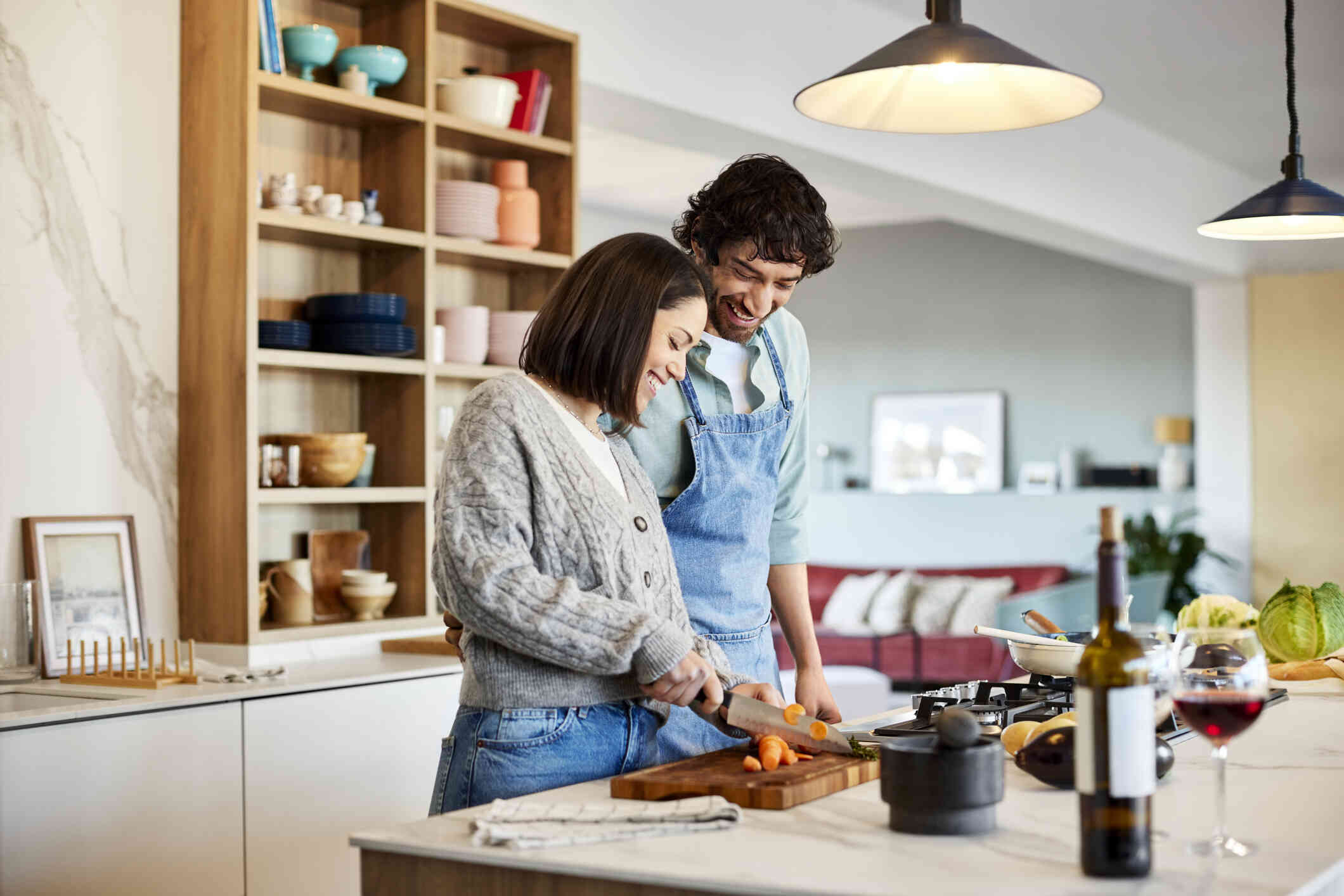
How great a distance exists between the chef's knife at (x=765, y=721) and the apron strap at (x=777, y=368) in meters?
0.69

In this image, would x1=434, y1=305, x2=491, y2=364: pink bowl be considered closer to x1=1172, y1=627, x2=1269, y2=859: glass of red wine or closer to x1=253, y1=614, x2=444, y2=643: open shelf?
x1=253, y1=614, x2=444, y2=643: open shelf

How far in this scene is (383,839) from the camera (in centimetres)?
136

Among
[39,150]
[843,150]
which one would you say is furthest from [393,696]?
[843,150]

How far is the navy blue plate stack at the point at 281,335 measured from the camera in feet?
10.6

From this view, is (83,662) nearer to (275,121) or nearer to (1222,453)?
(275,121)

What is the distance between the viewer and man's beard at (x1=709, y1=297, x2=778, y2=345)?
7.07ft

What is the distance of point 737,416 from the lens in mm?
2174

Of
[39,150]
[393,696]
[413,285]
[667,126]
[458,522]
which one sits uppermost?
[667,126]

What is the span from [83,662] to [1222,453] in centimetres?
712

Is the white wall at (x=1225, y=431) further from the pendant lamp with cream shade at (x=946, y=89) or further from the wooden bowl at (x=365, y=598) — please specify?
the pendant lamp with cream shade at (x=946, y=89)

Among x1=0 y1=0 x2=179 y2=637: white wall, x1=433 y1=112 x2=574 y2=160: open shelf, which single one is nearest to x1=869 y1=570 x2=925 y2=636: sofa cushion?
x1=433 y1=112 x2=574 y2=160: open shelf

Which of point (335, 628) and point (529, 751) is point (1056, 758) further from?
point (335, 628)

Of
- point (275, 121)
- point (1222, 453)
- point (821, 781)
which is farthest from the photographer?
point (1222, 453)

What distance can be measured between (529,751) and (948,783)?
523 mm
